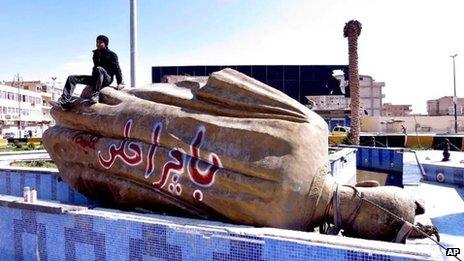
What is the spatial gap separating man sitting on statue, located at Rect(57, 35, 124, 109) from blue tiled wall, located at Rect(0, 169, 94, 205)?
5.00 ft

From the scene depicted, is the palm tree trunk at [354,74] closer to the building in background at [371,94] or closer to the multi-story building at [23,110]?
the multi-story building at [23,110]

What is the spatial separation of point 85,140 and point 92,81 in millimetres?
946

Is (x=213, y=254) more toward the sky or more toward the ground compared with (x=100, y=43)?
more toward the ground

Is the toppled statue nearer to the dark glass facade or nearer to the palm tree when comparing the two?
the palm tree

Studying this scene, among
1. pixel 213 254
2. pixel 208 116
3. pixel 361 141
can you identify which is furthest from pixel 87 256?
pixel 361 141

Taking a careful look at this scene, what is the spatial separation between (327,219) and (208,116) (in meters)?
1.75

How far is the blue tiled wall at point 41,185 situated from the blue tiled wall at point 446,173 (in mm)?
8569

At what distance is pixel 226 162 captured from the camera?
4.31 m

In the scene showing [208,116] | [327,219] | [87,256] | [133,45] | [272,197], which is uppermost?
[133,45]

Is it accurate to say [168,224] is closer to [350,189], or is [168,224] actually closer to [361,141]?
[350,189]

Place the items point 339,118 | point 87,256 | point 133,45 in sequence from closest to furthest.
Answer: point 87,256, point 133,45, point 339,118

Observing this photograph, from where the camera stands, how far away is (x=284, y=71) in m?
46.3

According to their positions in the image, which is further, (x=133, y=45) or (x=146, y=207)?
(x=133, y=45)

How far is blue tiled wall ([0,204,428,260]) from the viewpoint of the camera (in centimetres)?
338
